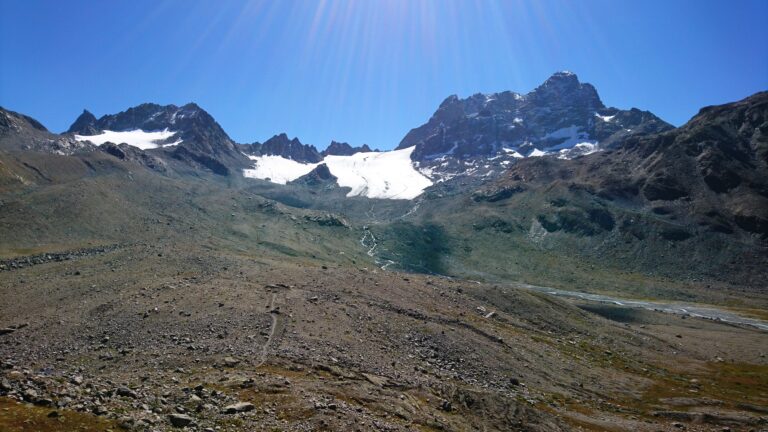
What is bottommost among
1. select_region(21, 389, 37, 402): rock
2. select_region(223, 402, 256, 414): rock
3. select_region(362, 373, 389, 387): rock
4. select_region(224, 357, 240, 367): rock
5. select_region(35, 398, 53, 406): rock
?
select_region(362, 373, 389, 387): rock

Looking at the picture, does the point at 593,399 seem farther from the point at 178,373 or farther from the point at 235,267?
the point at 235,267

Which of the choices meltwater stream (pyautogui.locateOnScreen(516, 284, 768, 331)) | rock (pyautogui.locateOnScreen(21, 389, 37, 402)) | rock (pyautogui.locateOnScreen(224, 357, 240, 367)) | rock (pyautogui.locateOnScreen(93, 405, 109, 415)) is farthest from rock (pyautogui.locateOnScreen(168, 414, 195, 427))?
meltwater stream (pyautogui.locateOnScreen(516, 284, 768, 331))

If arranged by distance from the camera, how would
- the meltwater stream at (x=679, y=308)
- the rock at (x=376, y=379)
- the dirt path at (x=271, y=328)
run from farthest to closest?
1. the meltwater stream at (x=679, y=308)
2. the dirt path at (x=271, y=328)
3. the rock at (x=376, y=379)

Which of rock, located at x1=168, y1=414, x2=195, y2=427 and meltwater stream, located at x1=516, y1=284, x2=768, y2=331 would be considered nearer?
rock, located at x1=168, y1=414, x2=195, y2=427

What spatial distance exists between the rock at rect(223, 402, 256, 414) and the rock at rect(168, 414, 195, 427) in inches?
126

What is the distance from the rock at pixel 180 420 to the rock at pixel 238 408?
126 inches

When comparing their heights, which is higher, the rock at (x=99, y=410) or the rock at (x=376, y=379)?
the rock at (x=99, y=410)

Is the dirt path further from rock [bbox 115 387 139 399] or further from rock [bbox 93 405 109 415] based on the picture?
rock [bbox 93 405 109 415]

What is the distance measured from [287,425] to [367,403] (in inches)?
357

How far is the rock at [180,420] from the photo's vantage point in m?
28.9

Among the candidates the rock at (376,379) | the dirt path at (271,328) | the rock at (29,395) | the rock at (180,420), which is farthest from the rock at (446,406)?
the rock at (29,395)

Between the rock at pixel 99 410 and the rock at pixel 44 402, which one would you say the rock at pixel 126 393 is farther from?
the rock at pixel 44 402

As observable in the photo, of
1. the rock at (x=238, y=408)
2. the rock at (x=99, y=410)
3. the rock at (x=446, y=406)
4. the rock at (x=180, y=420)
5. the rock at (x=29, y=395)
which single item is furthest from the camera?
the rock at (x=446, y=406)

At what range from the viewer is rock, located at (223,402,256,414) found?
3246 centimetres
